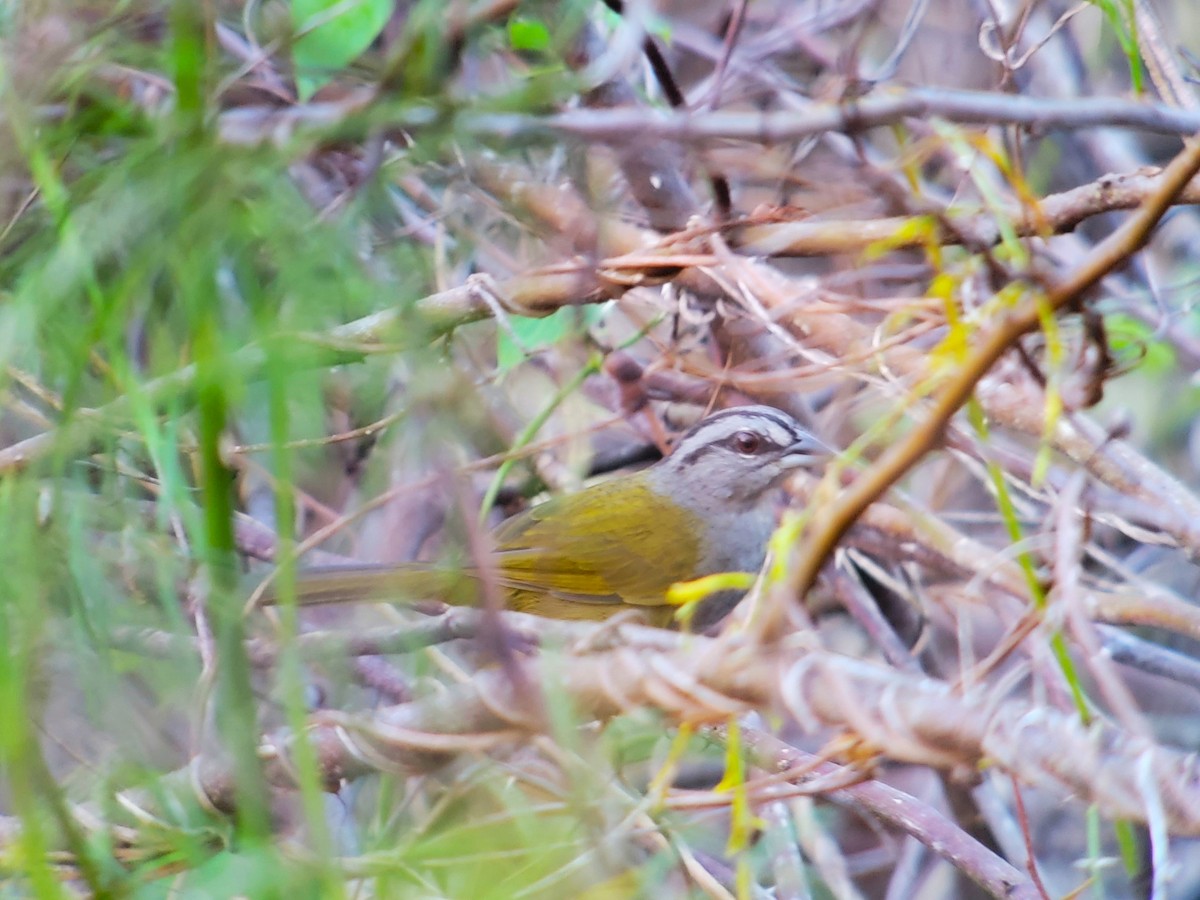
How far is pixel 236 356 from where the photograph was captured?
150cm

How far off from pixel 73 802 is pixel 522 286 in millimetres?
1387

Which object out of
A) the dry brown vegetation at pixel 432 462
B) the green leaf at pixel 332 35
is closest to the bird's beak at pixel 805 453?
the dry brown vegetation at pixel 432 462

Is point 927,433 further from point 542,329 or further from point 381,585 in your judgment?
point 542,329

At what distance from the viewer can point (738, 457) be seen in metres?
4.18

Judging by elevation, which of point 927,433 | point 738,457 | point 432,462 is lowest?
point 738,457

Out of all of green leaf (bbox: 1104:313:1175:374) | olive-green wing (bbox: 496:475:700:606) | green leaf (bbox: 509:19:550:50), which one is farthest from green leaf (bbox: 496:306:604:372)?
green leaf (bbox: 1104:313:1175:374)

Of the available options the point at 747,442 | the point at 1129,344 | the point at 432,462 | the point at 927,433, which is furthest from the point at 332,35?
the point at 1129,344

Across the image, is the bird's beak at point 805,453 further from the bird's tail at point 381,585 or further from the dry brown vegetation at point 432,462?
the bird's tail at point 381,585

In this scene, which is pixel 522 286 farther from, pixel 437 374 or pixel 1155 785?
pixel 1155 785

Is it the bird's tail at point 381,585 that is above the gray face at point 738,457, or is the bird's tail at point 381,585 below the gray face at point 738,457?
above

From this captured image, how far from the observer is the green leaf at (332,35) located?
2305mm

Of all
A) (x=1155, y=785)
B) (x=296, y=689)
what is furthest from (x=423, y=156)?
(x=1155, y=785)

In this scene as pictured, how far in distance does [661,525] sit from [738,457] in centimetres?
42

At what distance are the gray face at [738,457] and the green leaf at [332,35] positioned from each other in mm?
1847
